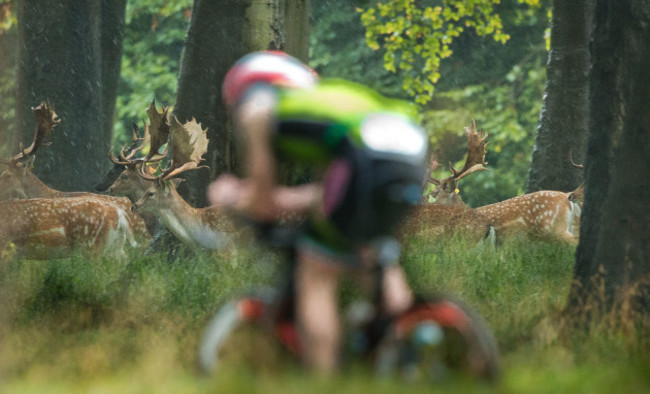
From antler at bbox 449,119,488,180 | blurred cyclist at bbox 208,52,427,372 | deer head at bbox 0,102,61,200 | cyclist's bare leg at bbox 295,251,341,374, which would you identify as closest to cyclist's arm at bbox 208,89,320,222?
blurred cyclist at bbox 208,52,427,372

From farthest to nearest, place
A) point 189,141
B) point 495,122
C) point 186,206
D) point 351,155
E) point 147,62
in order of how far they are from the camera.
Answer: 1. point 147,62
2. point 495,122
3. point 186,206
4. point 189,141
5. point 351,155

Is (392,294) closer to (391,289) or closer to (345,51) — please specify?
(391,289)

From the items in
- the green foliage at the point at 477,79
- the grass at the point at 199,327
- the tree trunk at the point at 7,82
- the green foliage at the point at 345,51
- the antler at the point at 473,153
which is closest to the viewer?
the grass at the point at 199,327

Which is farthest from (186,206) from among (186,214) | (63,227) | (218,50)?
(218,50)

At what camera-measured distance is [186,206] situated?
10.1 meters

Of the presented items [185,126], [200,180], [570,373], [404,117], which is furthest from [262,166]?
[200,180]

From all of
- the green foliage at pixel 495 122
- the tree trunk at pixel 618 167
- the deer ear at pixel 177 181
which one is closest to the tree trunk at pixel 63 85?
the deer ear at pixel 177 181

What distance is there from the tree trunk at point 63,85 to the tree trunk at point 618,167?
8.98m

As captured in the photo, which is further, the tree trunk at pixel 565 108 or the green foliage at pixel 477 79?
the green foliage at pixel 477 79

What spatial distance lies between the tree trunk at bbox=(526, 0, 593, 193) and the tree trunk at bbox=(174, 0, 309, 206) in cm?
441

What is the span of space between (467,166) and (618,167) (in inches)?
272

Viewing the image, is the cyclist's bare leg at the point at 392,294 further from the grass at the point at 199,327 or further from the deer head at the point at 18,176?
the deer head at the point at 18,176

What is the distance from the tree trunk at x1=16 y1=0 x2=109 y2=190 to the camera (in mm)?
13742

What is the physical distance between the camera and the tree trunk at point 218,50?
9398mm
